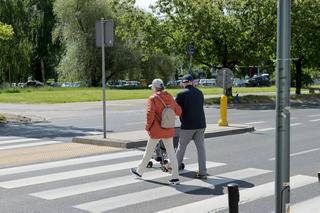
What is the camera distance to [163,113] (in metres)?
8.30

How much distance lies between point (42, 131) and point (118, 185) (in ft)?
29.7

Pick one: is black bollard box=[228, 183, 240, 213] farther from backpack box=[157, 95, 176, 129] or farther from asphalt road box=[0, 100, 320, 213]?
backpack box=[157, 95, 176, 129]

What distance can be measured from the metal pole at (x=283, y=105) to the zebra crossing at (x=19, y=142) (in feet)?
31.1

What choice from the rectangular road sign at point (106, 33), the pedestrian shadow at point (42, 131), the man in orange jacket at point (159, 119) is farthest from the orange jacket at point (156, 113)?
the pedestrian shadow at point (42, 131)

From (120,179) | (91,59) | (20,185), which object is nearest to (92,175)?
(120,179)

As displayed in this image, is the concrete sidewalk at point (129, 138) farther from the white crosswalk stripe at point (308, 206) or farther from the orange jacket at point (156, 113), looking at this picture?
the white crosswalk stripe at point (308, 206)

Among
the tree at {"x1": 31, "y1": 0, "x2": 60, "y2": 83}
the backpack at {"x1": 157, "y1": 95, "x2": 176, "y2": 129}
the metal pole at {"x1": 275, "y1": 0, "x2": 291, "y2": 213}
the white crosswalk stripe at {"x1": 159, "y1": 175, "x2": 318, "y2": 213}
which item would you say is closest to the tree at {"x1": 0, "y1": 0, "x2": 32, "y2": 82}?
the tree at {"x1": 31, "y1": 0, "x2": 60, "y2": 83}

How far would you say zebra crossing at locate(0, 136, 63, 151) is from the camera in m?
13.0

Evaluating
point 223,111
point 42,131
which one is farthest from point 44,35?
point 223,111

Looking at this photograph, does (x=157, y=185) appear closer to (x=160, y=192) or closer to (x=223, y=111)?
(x=160, y=192)

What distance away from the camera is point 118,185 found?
27.0ft

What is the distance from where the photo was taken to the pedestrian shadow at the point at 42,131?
1564cm

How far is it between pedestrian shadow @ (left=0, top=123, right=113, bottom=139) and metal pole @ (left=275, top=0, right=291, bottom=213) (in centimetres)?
1139

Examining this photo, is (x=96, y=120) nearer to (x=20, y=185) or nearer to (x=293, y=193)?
(x=20, y=185)
